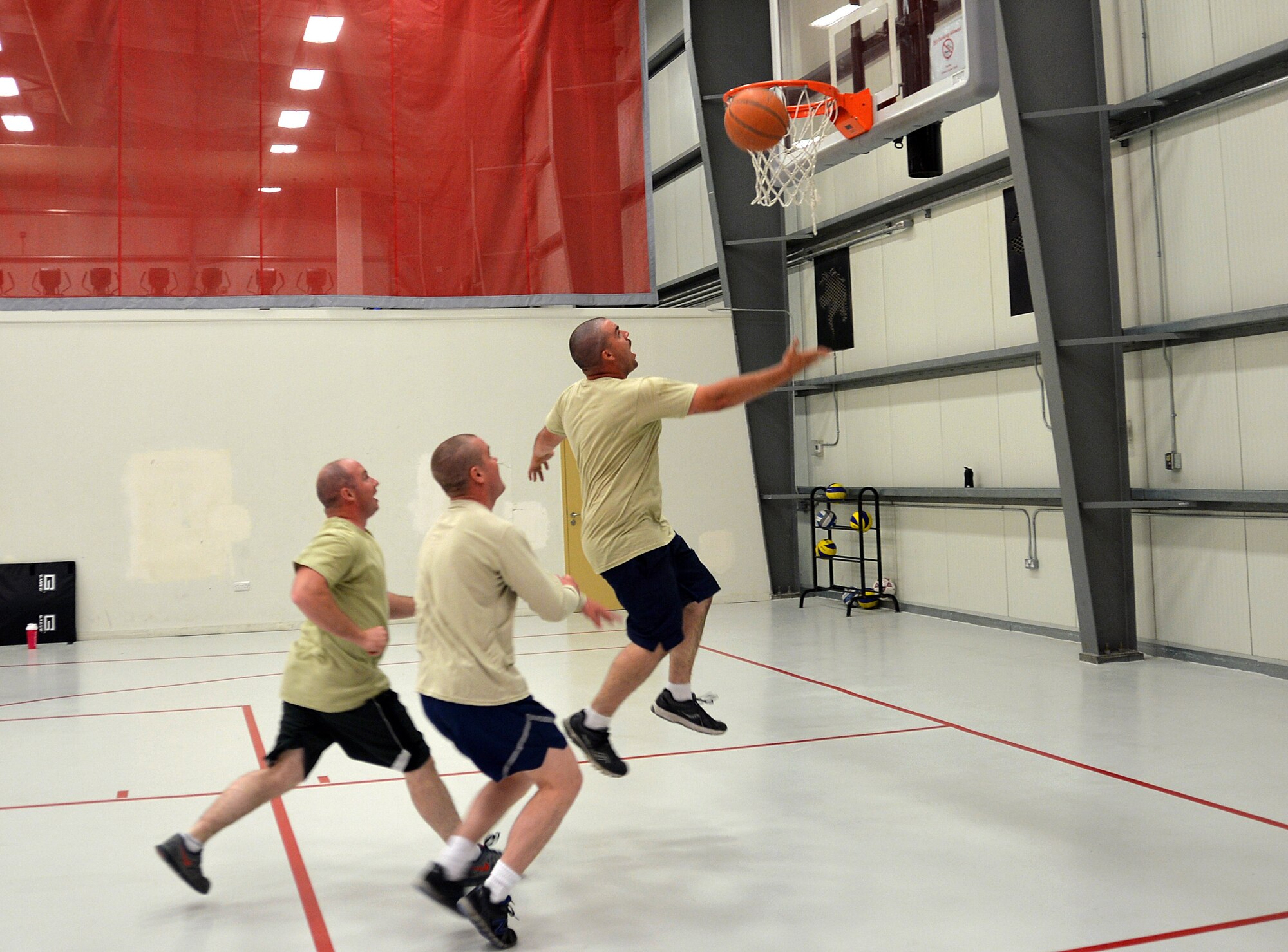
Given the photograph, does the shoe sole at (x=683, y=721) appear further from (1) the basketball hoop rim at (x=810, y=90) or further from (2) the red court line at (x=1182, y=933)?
(1) the basketball hoop rim at (x=810, y=90)

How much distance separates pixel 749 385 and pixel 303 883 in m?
2.85

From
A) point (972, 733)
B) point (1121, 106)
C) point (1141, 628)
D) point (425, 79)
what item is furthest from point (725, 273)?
point (972, 733)

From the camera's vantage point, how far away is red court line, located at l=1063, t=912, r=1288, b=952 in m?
3.76

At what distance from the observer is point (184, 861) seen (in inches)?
170

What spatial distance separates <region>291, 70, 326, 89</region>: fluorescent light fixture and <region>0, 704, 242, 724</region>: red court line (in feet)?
27.5

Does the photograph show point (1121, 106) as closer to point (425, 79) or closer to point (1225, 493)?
point (1225, 493)

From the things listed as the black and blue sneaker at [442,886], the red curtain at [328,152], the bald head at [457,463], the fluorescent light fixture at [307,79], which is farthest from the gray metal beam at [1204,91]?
the fluorescent light fixture at [307,79]

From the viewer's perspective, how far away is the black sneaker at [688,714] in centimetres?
568

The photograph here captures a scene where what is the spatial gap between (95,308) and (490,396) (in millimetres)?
4799

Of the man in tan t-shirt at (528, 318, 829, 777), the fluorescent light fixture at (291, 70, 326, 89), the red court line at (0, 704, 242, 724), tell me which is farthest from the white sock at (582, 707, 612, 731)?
the fluorescent light fixture at (291, 70, 326, 89)

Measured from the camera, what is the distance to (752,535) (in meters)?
15.0

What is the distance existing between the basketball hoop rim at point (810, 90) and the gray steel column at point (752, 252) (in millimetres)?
5593

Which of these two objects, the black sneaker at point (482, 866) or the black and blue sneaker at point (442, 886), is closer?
the black and blue sneaker at point (442, 886)

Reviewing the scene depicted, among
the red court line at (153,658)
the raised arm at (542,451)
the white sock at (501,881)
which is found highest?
the raised arm at (542,451)
